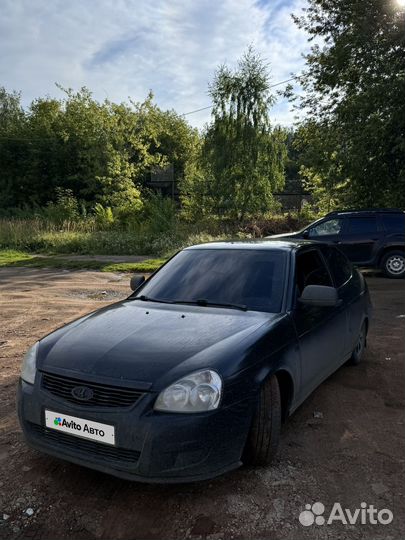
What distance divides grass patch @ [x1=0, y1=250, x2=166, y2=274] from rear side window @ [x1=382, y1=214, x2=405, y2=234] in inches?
258

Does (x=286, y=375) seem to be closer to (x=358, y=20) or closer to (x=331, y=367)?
(x=331, y=367)

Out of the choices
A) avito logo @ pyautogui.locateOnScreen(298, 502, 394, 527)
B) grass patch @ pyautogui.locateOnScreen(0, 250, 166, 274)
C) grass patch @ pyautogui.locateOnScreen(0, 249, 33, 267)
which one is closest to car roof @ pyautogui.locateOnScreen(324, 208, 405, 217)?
grass patch @ pyautogui.locateOnScreen(0, 250, 166, 274)

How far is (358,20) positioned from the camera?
1327 cm

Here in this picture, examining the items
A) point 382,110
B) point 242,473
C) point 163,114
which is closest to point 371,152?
point 382,110

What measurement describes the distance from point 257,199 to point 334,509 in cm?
2057

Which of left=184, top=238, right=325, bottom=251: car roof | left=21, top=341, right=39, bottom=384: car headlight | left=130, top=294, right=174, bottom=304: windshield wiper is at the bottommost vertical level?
left=21, top=341, right=39, bottom=384: car headlight

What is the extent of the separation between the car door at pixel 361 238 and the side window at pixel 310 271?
8093mm

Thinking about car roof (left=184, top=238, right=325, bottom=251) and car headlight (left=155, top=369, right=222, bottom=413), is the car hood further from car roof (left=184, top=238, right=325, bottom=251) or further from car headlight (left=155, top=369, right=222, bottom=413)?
car roof (left=184, top=238, right=325, bottom=251)

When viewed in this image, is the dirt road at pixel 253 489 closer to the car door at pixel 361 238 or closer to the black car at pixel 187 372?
the black car at pixel 187 372

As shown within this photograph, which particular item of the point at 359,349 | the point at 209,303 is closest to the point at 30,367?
the point at 209,303

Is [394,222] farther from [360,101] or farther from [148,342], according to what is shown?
[148,342]

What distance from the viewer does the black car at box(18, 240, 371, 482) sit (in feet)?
Answer: 8.45

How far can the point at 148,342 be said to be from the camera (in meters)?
3.02

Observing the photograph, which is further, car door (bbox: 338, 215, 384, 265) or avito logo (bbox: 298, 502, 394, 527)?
car door (bbox: 338, 215, 384, 265)
